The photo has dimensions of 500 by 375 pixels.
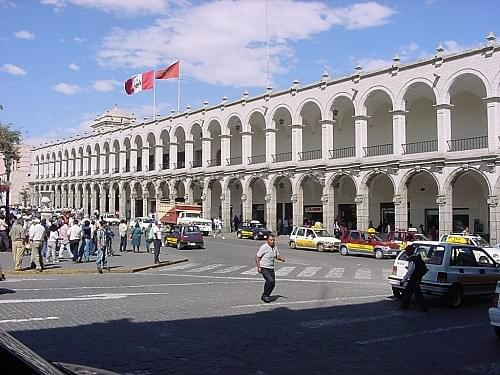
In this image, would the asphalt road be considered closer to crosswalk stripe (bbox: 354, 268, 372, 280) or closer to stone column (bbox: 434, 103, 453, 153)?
crosswalk stripe (bbox: 354, 268, 372, 280)

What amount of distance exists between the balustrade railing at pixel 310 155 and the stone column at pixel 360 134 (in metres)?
5.73

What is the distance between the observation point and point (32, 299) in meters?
13.8

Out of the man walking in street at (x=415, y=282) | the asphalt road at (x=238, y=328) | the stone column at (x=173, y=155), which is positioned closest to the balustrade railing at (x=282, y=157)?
the stone column at (x=173, y=155)

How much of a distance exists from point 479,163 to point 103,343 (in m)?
30.9

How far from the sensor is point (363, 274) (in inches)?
919

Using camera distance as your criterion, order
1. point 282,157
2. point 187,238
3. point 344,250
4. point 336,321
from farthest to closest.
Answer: point 282,157, point 187,238, point 344,250, point 336,321

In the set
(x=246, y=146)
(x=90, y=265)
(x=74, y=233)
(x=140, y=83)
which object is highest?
(x=140, y=83)

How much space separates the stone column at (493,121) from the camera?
34.6m

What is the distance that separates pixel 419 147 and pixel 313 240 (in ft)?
36.7

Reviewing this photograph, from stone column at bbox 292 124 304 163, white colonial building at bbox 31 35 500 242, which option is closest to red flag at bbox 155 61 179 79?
white colonial building at bbox 31 35 500 242

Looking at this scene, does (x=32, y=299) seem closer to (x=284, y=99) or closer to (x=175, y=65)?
(x=284, y=99)

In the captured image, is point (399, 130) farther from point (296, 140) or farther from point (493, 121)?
point (296, 140)

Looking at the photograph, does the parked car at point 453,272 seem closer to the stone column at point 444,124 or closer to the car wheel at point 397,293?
the car wheel at point 397,293

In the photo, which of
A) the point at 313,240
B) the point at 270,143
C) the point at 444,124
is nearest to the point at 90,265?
the point at 313,240
